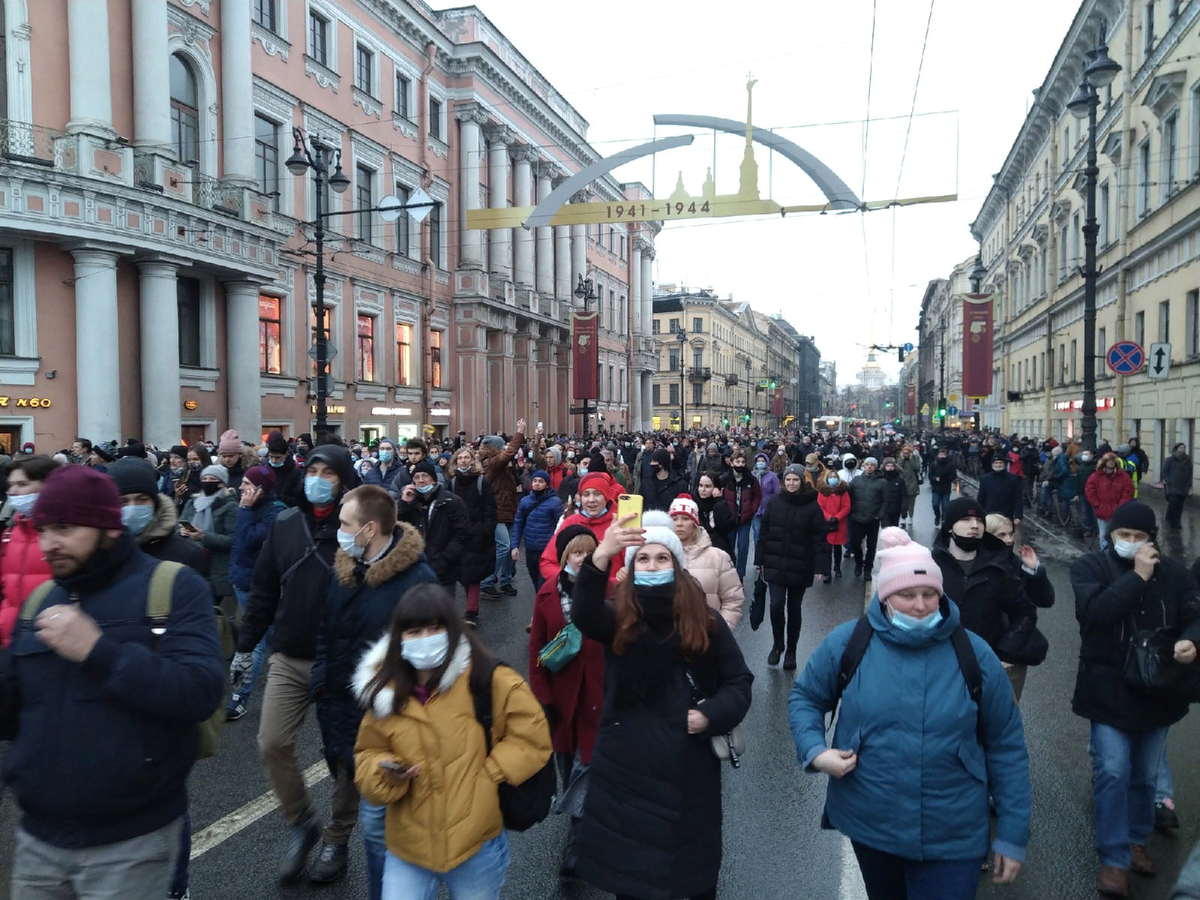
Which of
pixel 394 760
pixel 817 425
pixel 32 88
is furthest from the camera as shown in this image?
pixel 817 425

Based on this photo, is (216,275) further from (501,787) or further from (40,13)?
(501,787)

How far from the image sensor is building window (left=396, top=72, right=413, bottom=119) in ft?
108

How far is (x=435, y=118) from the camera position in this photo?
35500 millimetres

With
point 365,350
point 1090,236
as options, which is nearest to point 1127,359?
point 1090,236

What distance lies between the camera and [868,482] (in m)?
11.9

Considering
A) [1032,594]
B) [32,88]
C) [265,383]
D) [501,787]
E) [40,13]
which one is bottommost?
[501,787]

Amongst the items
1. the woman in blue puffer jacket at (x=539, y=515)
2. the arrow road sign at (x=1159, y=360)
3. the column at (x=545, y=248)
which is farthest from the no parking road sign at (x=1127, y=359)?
the column at (x=545, y=248)

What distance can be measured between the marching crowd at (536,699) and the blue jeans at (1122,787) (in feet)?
0.04

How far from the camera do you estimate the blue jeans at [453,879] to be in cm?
291

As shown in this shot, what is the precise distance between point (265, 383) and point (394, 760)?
79.6 ft

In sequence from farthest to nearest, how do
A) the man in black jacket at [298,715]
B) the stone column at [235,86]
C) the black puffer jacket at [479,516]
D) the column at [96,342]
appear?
the stone column at [235,86]
the column at [96,342]
the black puffer jacket at [479,516]
the man in black jacket at [298,715]

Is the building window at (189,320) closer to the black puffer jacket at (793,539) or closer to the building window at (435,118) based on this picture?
the building window at (435,118)

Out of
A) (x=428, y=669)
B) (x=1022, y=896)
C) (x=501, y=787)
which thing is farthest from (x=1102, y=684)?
(x=428, y=669)

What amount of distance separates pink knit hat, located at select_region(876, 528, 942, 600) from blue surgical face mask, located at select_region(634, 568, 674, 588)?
729 millimetres
